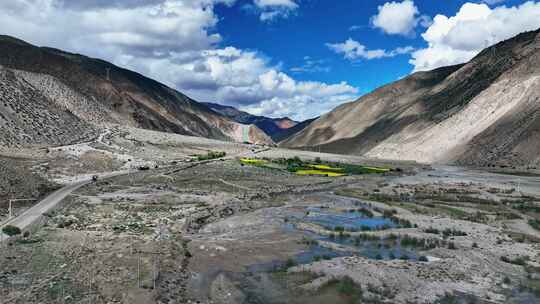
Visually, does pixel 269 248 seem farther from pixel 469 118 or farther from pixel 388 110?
pixel 388 110

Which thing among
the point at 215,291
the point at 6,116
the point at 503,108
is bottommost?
the point at 215,291

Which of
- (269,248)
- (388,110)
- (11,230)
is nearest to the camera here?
(11,230)

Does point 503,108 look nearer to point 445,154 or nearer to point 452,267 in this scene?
point 445,154

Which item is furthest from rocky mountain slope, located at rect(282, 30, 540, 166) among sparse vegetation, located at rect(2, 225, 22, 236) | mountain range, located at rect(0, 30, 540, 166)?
sparse vegetation, located at rect(2, 225, 22, 236)

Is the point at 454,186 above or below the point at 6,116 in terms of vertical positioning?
below

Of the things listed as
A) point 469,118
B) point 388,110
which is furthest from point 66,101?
point 388,110

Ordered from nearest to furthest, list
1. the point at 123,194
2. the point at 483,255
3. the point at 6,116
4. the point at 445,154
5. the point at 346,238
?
the point at 483,255
the point at 346,238
the point at 123,194
the point at 6,116
the point at 445,154

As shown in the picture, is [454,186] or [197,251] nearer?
[197,251]

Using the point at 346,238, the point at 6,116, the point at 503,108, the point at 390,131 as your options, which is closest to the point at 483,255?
the point at 346,238
